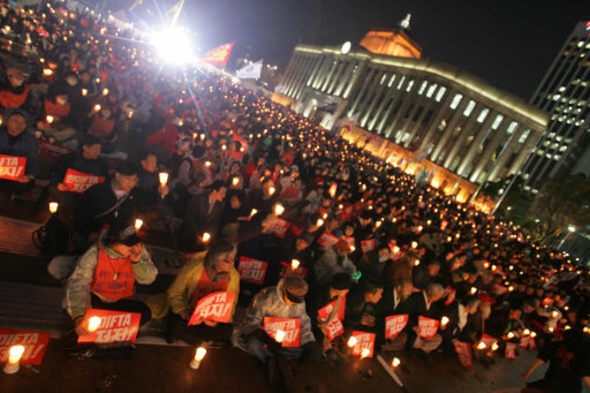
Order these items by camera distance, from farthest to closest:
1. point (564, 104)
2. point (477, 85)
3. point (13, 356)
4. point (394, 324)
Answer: point (564, 104) → point (477, 85) → point (394, 324) → point (13, 356)

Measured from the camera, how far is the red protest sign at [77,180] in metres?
4.78

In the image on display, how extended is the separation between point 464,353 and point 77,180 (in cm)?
827

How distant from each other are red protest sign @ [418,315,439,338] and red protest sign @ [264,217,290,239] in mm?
3196

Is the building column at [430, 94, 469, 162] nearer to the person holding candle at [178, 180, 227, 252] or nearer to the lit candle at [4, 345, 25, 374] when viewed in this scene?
the person holding candle at [178, 180, 227, 252]

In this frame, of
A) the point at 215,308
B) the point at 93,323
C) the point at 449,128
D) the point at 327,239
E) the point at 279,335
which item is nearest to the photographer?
the point at 93,323

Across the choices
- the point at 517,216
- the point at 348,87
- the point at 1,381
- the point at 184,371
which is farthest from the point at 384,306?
the point at 348,87

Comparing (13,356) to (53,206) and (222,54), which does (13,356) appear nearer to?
(53,206)

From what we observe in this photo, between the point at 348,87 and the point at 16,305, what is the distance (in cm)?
8081

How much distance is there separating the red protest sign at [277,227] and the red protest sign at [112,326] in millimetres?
2842

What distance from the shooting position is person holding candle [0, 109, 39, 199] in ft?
15.3

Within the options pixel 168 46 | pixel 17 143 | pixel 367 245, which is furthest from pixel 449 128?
pixel 17 143

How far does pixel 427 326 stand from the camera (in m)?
6.25

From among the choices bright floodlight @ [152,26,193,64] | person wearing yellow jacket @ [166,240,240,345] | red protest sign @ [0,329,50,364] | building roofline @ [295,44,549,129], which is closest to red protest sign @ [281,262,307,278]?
person wearing yellow jacket @ [166,240,240,345]

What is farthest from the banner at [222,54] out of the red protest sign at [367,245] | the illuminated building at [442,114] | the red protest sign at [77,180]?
the red protest sign at [77,180]
